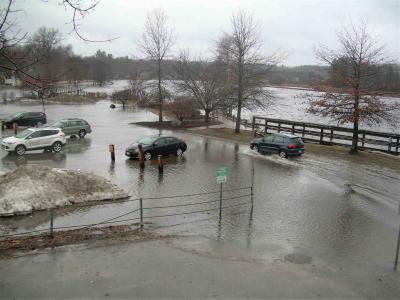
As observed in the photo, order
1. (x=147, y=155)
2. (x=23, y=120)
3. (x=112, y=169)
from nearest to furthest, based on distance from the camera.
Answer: (x=112, y=169)
(x=147, y=155)
(x=23, y=120)

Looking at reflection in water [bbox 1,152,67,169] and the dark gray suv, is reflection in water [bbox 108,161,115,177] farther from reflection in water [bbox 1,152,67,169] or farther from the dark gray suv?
the dark gray suv

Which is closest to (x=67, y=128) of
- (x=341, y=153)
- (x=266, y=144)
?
(x=266, y=144)

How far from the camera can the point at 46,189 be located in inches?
620

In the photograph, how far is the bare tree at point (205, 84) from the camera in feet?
147

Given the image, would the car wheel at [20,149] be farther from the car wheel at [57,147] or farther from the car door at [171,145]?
the car door at [171,145]

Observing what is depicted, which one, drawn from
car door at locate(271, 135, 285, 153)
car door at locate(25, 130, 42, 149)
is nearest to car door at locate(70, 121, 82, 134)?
car door at locate(25, 130, 42, 149)

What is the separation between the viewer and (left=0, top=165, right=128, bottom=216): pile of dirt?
14719 mm

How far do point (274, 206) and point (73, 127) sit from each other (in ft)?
67.7

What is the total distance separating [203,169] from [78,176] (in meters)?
7.81

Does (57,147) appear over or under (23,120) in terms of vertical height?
under

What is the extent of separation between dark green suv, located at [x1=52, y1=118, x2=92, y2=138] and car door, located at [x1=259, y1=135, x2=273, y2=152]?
13.6 metres

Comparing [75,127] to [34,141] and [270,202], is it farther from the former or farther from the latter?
[270,202]

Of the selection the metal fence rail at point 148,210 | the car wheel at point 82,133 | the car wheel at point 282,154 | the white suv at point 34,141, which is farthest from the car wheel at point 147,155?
the car wheel at point 82,133

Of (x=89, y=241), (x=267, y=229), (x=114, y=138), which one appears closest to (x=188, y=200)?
(x=267, y=229)
